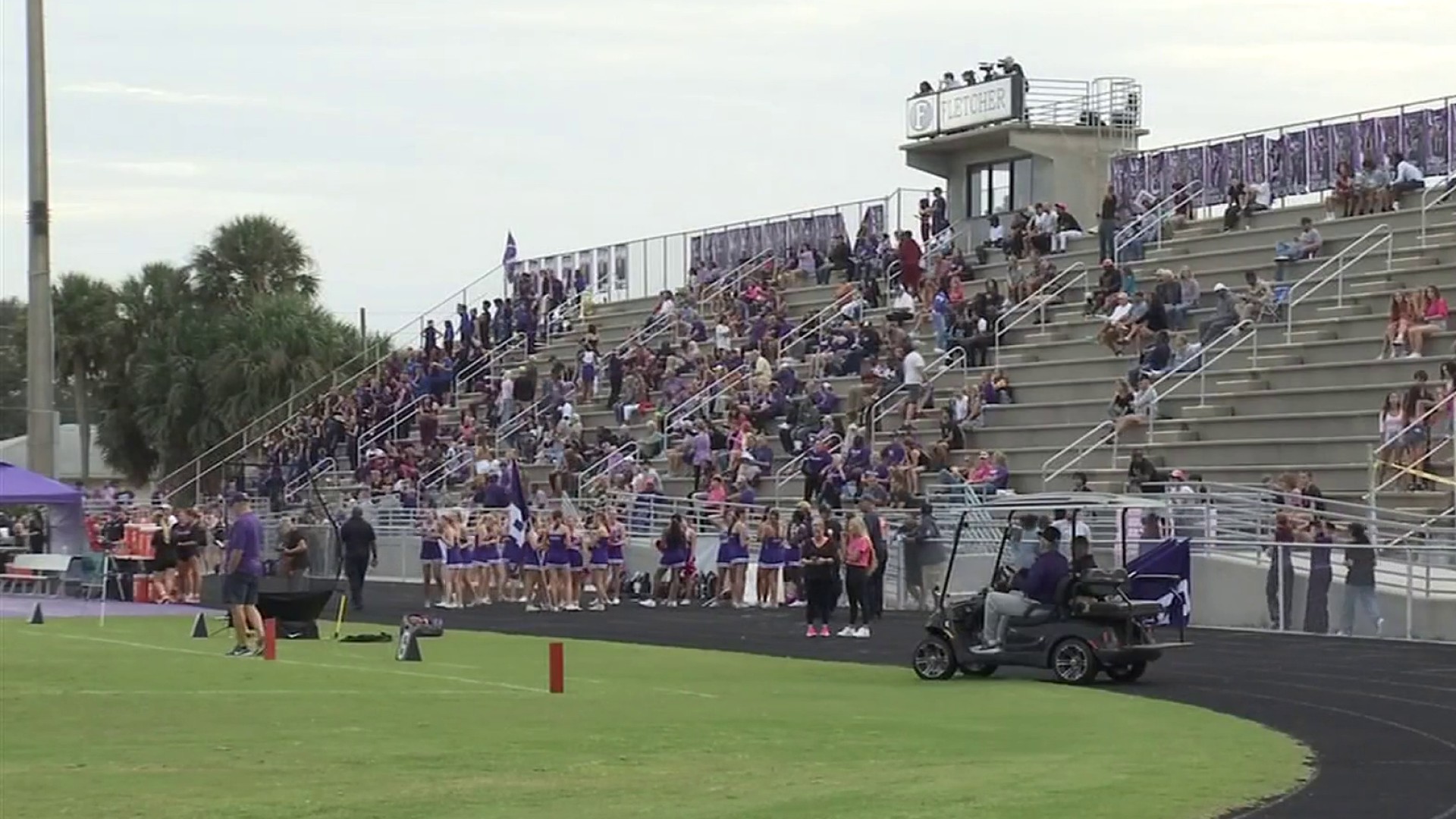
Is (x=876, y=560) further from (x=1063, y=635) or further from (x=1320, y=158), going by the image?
(x=1320, y=158)

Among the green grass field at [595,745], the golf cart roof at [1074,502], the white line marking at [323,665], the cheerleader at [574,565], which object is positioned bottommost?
the white line marking at [323,665]

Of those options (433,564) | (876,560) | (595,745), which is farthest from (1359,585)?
(433,564)

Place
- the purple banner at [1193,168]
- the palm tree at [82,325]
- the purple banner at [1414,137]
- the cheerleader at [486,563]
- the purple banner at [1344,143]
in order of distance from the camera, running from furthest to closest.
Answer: the palm tree at [82,325] < the purple banner at [1193,168] < the purple banner at [1344,143] < the purple banner at [1414,137] < the cheerleader at [486,563]

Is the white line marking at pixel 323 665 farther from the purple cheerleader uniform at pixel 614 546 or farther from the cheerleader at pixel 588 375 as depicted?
the cheerleader at pixel 588 375

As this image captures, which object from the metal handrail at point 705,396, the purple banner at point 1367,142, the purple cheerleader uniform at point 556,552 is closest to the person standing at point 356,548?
the purple cheerleader uniform at point 556,552

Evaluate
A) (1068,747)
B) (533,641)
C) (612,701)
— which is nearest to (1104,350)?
(533,641)

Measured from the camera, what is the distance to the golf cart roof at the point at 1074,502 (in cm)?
3319

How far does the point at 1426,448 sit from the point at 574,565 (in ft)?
46.6

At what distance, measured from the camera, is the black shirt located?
3762cm

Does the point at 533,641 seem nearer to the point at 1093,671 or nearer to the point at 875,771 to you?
the point at 1093,671

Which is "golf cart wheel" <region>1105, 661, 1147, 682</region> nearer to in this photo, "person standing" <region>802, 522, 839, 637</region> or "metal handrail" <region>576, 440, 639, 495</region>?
"person standing" <region>802, 522, 839, 637</region>

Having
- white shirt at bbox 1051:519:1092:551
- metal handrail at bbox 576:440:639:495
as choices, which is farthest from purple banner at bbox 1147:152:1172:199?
white shirt at bbox 1051:519:1092:551

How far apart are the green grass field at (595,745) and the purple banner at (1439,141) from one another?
20.6 m

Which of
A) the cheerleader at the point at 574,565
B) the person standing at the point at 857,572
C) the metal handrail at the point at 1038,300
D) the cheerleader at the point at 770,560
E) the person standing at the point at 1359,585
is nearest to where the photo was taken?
the person standing at the point at 1359,585
